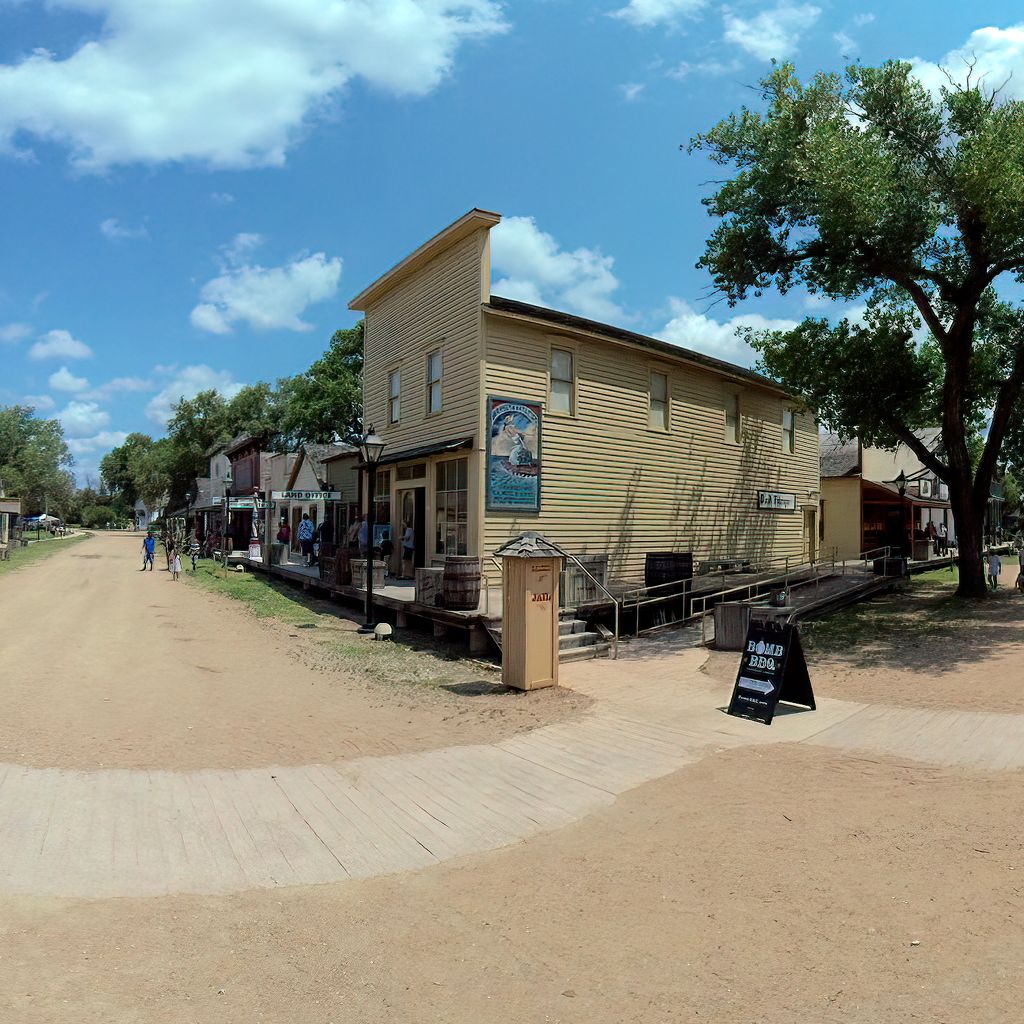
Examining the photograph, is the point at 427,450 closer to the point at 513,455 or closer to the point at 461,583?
the point at 513,455

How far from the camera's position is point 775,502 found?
23.7 m

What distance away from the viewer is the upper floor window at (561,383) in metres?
17.0

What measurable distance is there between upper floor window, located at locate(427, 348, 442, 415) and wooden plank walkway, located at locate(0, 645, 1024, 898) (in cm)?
1076

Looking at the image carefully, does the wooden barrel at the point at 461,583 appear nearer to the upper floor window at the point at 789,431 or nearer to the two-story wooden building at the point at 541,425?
the two-story wooden building at the point at 541,425

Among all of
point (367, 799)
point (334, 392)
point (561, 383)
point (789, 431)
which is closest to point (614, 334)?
point (561, 383)

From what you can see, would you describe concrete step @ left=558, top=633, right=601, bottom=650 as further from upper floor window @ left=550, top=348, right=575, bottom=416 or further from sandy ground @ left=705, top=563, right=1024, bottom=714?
upper floor window @ left=550, top=348, right=575, bottom=416

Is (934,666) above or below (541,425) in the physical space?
below

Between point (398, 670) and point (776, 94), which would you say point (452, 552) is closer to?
point (398, 670)

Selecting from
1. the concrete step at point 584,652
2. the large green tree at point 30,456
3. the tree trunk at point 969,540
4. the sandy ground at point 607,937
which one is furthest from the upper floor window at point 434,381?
the large green tree at point 30,456

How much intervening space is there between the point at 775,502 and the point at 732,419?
11.0ft

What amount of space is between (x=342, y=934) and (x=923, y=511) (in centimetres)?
4073

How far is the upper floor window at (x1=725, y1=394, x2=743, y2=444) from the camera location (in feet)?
72.2

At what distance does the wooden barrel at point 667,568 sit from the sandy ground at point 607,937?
38.3ft

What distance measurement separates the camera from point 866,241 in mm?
14789
